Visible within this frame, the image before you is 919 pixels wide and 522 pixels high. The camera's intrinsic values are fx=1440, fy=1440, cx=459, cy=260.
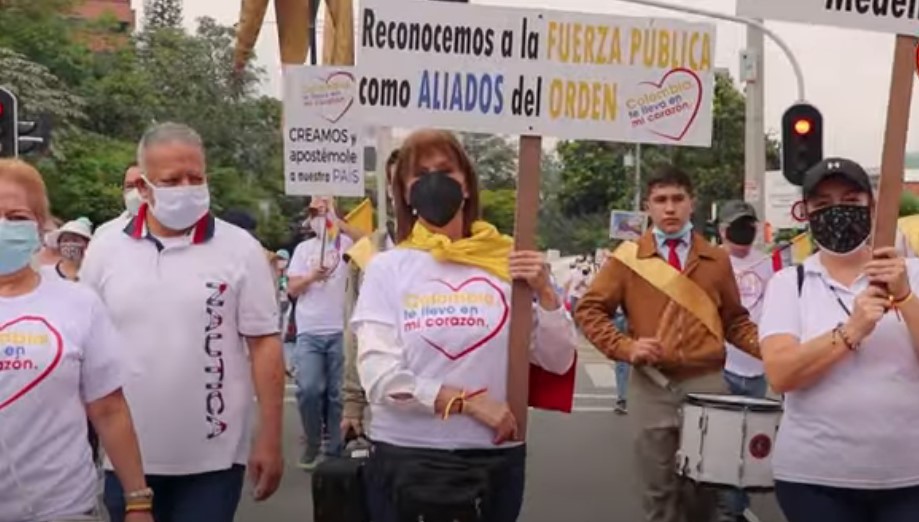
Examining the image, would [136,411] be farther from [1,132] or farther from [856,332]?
[1,132]

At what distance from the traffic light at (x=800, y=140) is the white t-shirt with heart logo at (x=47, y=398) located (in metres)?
10.5

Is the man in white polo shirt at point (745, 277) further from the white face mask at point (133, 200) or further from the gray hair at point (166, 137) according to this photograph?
the gray hair at point (166, 137)

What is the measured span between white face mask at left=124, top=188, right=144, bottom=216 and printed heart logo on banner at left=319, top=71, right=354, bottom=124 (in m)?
4.38

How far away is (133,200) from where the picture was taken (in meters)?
5.40

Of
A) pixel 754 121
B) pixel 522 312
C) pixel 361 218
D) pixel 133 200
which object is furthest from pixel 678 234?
pixel 754 121

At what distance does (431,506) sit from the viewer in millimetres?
4309

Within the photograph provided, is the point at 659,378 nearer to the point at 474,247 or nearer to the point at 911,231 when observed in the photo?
the point at 911,231

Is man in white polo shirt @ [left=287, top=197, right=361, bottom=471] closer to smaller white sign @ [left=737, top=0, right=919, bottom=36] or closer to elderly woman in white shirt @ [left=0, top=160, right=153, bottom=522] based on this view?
smaller white sign @ [left=737, top=0, right=919, bottom=36]

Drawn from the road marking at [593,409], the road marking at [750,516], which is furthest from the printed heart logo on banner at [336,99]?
the road marking at [593,409]

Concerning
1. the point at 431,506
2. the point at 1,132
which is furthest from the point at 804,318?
the point at 1,132

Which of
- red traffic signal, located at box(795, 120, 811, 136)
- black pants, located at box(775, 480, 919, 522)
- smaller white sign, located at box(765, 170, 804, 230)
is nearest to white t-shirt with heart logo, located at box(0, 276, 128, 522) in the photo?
black pants, located at box(775, 480, 919, 522)

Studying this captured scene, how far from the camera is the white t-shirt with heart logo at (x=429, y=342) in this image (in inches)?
171

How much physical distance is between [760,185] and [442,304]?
1478 centimetres

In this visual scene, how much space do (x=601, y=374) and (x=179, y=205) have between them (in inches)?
644
